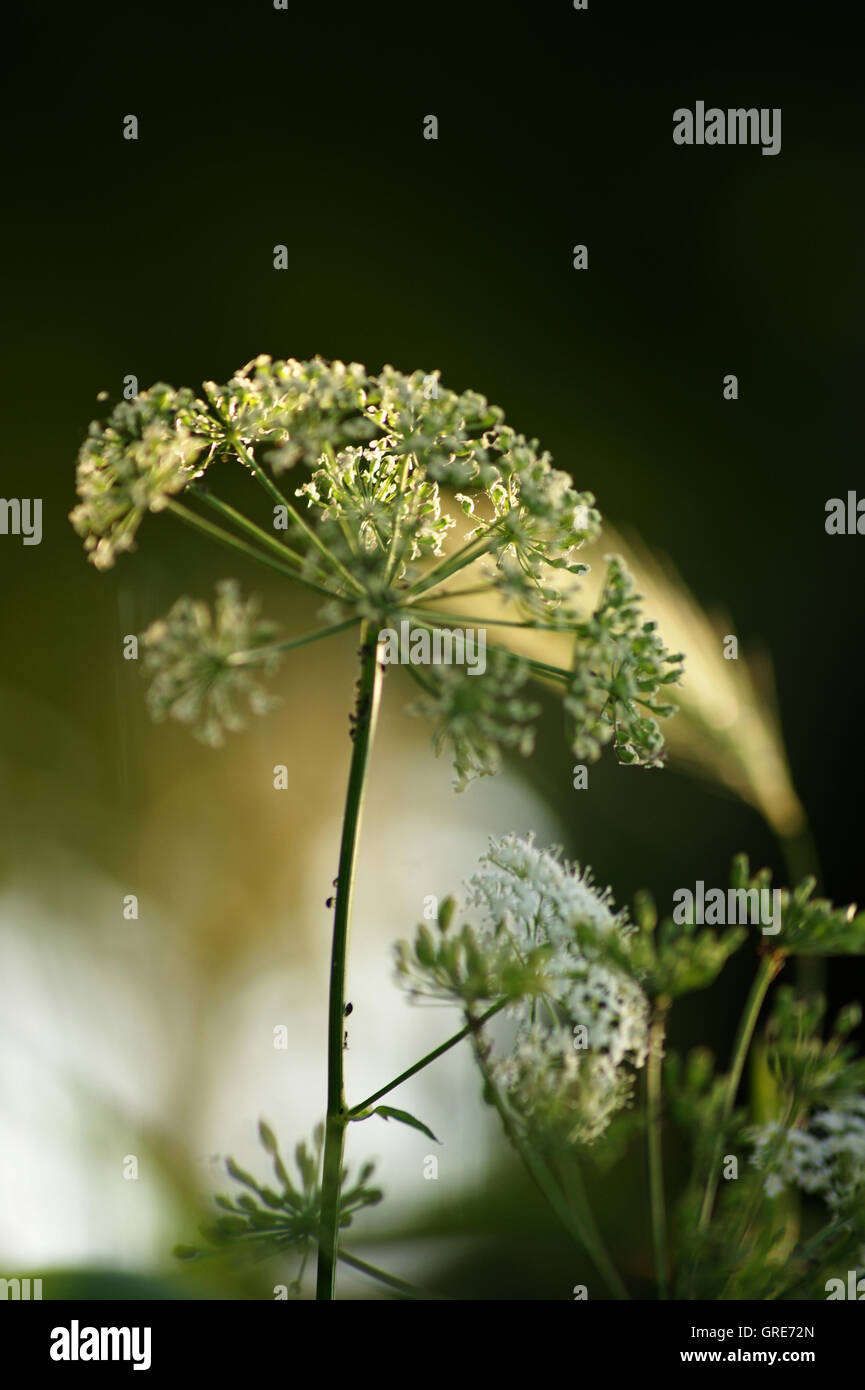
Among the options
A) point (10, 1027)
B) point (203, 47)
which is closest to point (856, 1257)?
point (10, 1027)

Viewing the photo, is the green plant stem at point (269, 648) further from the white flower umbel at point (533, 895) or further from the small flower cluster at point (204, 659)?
the white flower umbel at point (533, 895)

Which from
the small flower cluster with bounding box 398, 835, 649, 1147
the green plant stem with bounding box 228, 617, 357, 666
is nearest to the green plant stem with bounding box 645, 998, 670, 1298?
the small flower cluster with bounding box 398, 835, 649, 1147

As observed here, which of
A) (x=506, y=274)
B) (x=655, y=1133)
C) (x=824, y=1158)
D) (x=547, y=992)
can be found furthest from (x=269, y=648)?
(x=506, y=274)

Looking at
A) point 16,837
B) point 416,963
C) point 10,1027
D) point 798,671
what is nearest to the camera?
point 416,963

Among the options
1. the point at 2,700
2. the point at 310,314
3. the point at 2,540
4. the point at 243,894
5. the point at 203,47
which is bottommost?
the point at 243,894

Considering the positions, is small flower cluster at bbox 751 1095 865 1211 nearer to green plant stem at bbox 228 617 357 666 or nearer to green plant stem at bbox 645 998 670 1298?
green plant stem at bbox 645 998 670 1298

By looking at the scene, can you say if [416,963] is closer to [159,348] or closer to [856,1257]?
[856,1257]
